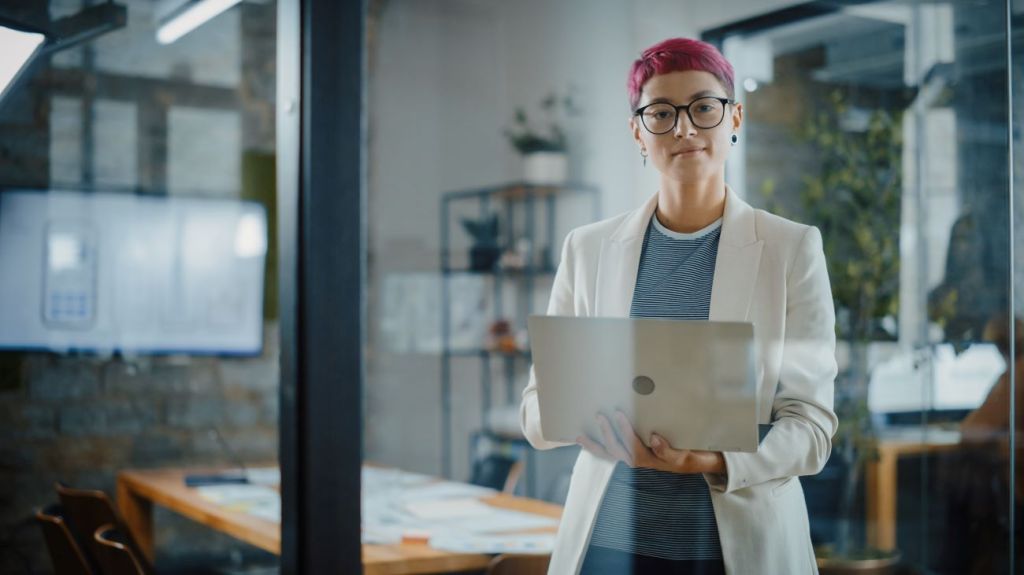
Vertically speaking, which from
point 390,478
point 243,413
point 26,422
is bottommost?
point 390,478

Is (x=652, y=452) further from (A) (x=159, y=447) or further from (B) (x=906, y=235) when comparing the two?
(A) (x=159, y=447)

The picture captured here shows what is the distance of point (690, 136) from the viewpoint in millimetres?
1502

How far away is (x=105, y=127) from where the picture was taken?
10.8 ft

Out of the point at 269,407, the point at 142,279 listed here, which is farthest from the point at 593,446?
the point at 142,279

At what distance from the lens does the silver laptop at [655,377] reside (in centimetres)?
135

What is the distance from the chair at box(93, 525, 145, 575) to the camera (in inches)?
98.1

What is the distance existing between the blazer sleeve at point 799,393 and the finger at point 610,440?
0.12 meters

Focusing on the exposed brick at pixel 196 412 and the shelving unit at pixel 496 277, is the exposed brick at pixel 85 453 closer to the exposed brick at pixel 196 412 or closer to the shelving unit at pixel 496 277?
the exposed brick at pixel 196 412

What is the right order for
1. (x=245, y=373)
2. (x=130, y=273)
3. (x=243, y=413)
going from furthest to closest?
1. (x=245, y=373)
2. (x=243, y=413)
3. (x=130, y=273)

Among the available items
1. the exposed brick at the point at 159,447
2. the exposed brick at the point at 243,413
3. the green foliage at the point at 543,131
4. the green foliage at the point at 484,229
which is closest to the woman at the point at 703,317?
the exposed brick at the point at 159,447

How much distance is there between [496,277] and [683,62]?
3.91m

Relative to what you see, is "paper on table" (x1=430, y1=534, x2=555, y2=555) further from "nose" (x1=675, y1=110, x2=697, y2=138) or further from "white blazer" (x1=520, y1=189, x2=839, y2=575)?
"nose" (x1=675, y1=110, x2=697, y2=138)

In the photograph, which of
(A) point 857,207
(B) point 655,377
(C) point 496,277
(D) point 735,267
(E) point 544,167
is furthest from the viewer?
(C) point 496,277

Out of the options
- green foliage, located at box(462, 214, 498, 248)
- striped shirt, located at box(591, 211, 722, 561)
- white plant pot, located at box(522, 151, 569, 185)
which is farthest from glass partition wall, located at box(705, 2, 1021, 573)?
green foliage, located at box(462, 214, 498, 248)
